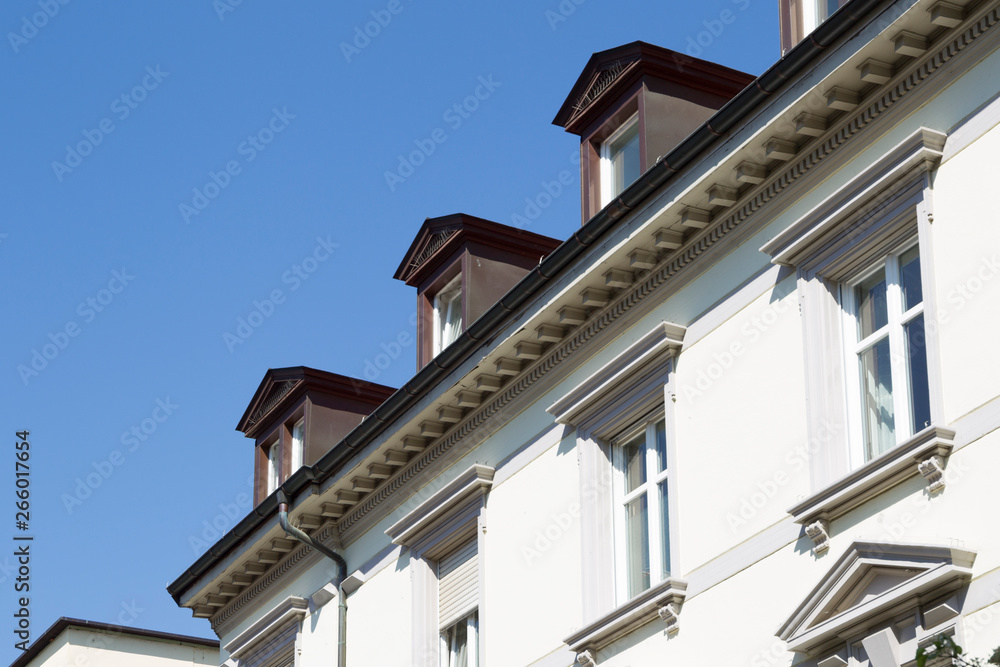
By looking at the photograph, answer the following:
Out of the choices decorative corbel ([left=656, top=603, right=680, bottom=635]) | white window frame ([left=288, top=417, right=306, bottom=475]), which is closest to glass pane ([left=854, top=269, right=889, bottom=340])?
decorative corbel ([left=656, top=603, right=680, bottom=635])

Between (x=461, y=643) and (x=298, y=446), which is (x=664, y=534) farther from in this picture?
(x=298, y=446)

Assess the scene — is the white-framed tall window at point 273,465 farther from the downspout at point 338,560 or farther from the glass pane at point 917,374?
the glass pane at point 917,374

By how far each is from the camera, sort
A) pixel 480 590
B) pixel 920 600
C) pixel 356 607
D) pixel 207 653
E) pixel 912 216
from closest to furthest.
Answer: pixel 920 600 → pixel 912 216 → pixel 480 590 → pixel 356 607 → pixel 207 653

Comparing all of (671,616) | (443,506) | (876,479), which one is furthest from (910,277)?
(443,506)

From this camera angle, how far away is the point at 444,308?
20.1 metres

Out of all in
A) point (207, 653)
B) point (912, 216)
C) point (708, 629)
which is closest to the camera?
point (912, 216)

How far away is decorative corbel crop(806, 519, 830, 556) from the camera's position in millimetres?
12211

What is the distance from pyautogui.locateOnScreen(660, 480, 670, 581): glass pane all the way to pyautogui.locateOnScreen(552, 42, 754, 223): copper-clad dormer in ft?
10.8

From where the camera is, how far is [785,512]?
503 inches

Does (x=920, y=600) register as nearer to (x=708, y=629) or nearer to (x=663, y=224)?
(x=708, y=629)

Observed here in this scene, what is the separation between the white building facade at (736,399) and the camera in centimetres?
1159

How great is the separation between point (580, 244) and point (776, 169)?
2.51 metres

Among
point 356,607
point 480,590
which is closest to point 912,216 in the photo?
point 480,590
